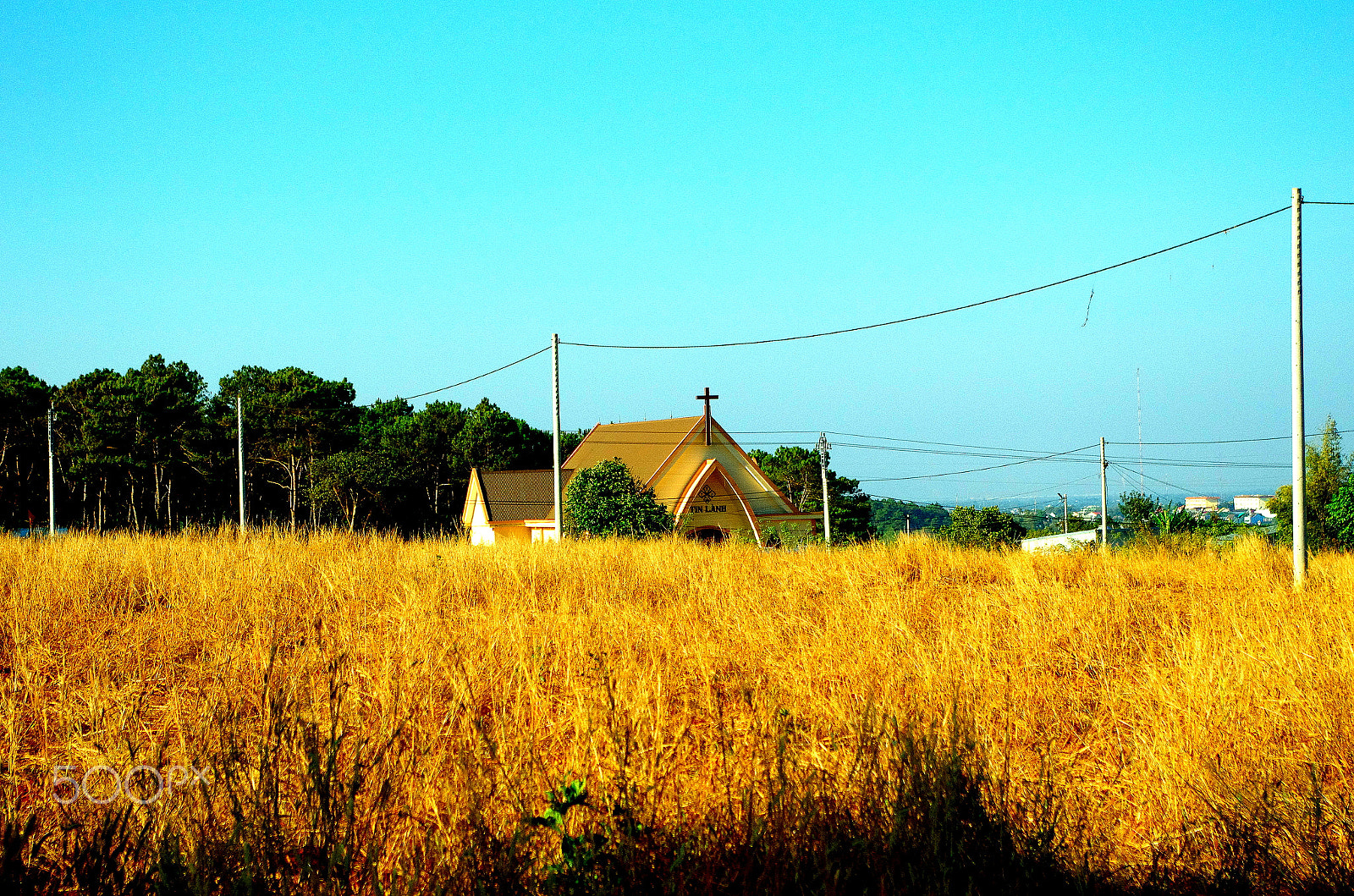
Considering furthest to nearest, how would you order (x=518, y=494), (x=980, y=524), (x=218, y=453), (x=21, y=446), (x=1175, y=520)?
(x=218, y=453)
(x=21, y=446)
(x=980, y=524)
(x=518, y=494)
(x=1175, y=520)

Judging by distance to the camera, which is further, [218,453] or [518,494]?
[218,453]

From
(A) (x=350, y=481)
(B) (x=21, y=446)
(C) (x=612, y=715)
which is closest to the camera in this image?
(C) (x=612, y=715)

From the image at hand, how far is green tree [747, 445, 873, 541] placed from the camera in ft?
201

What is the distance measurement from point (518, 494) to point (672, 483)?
284 inches

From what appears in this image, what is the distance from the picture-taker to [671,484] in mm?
37250

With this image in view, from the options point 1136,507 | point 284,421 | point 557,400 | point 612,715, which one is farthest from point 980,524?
point 612,715

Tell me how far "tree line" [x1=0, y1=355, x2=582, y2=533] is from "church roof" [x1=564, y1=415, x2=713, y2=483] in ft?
33.5

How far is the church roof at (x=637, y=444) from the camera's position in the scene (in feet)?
125

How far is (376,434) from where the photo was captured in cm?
5950

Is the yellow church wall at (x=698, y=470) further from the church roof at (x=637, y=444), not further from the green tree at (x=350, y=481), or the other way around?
the green tree at (x=350, y=481)

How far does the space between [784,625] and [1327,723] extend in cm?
350

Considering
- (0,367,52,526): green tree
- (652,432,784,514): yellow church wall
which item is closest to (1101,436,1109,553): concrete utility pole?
(652,432,784,514): yellow church wall

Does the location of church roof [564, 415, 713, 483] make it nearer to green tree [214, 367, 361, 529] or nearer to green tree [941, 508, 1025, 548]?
green tree [941, 508, 1025, 548]

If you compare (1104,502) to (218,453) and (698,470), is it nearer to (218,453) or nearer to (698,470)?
(698,470)
